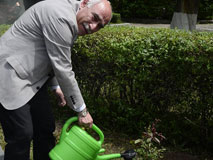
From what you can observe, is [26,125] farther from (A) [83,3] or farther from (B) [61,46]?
(A) [83,3]

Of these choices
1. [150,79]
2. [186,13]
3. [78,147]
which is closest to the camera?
[78,147]

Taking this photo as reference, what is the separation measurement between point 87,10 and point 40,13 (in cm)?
33

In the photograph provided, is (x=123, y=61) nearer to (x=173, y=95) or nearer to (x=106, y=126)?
(x=173, y=95)

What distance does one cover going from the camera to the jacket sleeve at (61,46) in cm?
205

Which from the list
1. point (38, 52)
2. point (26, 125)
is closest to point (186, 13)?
point (38, 52)

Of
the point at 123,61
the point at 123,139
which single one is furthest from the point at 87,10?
the point at 123,139

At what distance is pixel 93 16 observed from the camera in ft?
7.02

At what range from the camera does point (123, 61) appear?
3.51 m

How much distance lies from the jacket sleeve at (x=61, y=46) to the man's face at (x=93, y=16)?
0.10 meters

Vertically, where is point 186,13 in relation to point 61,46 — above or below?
below

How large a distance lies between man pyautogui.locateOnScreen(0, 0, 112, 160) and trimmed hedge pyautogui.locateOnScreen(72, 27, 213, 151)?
1.28 meters

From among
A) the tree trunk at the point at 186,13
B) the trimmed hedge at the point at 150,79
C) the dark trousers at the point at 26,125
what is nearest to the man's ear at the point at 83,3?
the dark trousers at the point at 26,125

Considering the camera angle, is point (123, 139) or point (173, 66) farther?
point (123, 139)

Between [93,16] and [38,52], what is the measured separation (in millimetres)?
492
